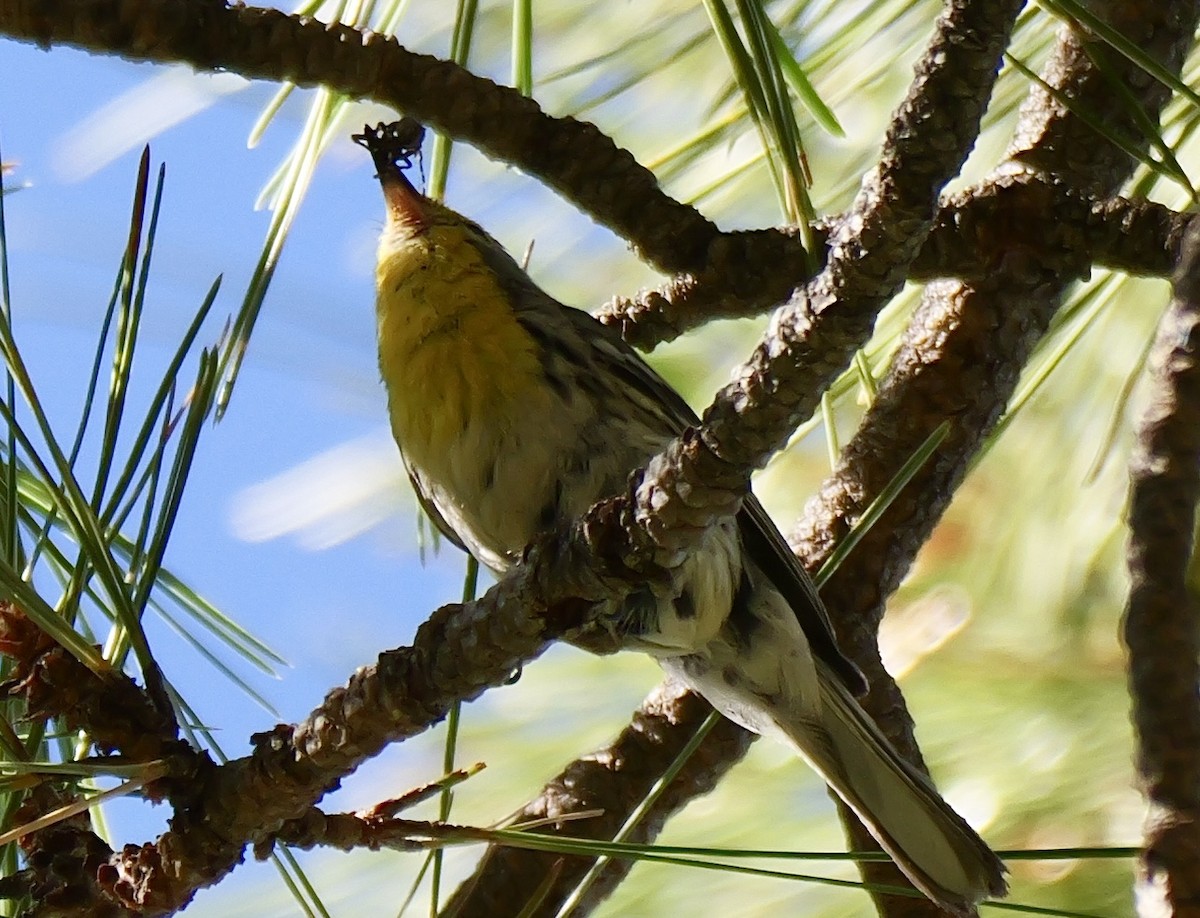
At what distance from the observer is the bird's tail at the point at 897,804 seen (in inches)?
41.1

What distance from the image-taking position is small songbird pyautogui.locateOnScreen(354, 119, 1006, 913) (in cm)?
121

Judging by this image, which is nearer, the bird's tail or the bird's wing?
the bird's tail

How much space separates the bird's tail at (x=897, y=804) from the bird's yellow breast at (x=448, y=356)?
37cm

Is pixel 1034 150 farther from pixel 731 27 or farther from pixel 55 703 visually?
A: pixel 55 703

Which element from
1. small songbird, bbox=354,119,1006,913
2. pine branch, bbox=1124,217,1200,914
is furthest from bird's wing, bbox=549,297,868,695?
pine branch, bbox=1124,217,1200,914

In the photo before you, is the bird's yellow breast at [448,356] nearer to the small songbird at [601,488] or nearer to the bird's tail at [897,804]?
the small songbird at [601,488]

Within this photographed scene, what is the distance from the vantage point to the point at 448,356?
A: 129 cm

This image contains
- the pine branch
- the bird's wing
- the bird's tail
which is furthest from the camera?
the bird's wing

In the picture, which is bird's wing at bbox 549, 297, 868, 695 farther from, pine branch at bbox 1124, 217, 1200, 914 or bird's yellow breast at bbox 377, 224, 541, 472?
pine branch at bbox 1124, 217, 1200, 914

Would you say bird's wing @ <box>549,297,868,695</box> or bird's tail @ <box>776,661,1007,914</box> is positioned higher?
bird's wing @ <box>549,297,868,695</box>

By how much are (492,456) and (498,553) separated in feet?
0.36

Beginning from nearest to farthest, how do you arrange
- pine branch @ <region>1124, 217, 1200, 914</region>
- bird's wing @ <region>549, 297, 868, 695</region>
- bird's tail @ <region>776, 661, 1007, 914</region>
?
pine branch @ <region>1124, 217, 1200, 914</region>, bird's tail @ <region>776, 661, 1007, 914</region>, bird's wing @ <region>549, 297, 868, 695</region>

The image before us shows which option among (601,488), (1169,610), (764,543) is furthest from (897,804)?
(1169,610)

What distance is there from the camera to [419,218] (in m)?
1.48
